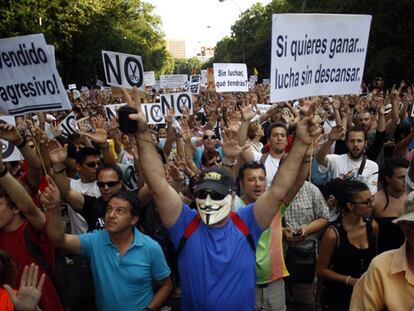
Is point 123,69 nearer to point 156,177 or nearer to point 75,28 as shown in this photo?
point 156,177

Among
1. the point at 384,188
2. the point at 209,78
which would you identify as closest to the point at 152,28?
the point at 209,78

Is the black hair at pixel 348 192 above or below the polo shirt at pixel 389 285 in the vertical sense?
below

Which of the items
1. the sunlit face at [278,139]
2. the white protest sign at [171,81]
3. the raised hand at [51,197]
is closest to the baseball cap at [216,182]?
the raised hand at [51,197]

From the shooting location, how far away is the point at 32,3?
1108 inches

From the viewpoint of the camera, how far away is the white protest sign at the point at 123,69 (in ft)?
16.5

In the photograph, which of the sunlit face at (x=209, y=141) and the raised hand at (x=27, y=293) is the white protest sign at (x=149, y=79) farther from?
the raised hand at (x=27, y=293)

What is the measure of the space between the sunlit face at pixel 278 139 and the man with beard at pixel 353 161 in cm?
48

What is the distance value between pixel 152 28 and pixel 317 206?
7238 cm

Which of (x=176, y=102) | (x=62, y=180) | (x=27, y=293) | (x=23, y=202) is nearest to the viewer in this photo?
(x=27, y=293)

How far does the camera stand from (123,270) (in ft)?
9.92

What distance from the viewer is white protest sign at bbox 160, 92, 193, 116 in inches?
323

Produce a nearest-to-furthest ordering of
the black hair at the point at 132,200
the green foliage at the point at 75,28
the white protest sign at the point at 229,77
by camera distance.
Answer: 1. the black hair at the point at 132,200
2. the white protest sign at the point at 229,77
3. the green foliage at the point at 75,28

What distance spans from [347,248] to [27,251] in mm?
2253

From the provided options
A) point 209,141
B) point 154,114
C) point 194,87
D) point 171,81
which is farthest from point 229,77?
point 209,141
